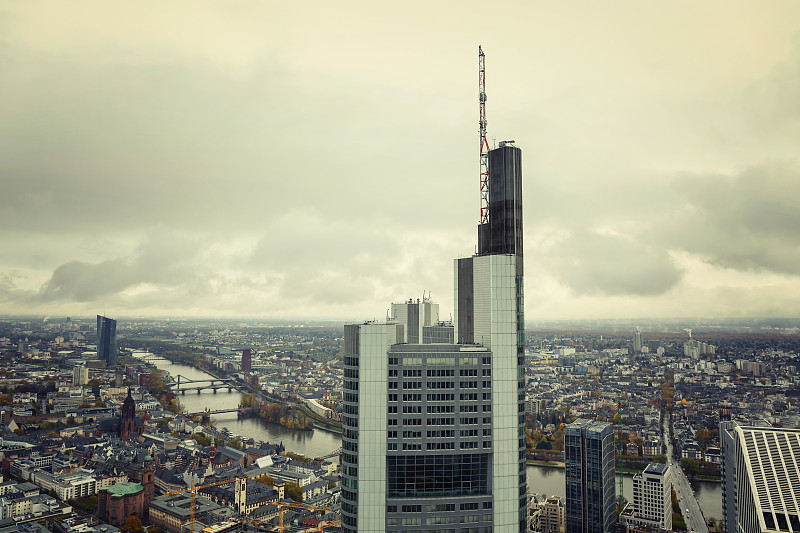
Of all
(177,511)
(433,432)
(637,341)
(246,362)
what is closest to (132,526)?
(177,511)

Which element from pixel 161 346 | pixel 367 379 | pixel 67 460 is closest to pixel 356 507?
pixel 367 379

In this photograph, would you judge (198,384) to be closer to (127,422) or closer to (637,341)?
(127,422)

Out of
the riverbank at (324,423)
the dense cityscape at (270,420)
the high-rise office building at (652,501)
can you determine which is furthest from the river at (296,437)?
the high-rise office building at (652,501)

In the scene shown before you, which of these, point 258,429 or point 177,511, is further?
point 258,429

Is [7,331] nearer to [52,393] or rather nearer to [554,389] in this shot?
[52,393]

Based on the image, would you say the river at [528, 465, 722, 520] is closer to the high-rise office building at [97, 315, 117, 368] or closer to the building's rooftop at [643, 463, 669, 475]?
the building's rooftop at [643, 463, 669, 475]
